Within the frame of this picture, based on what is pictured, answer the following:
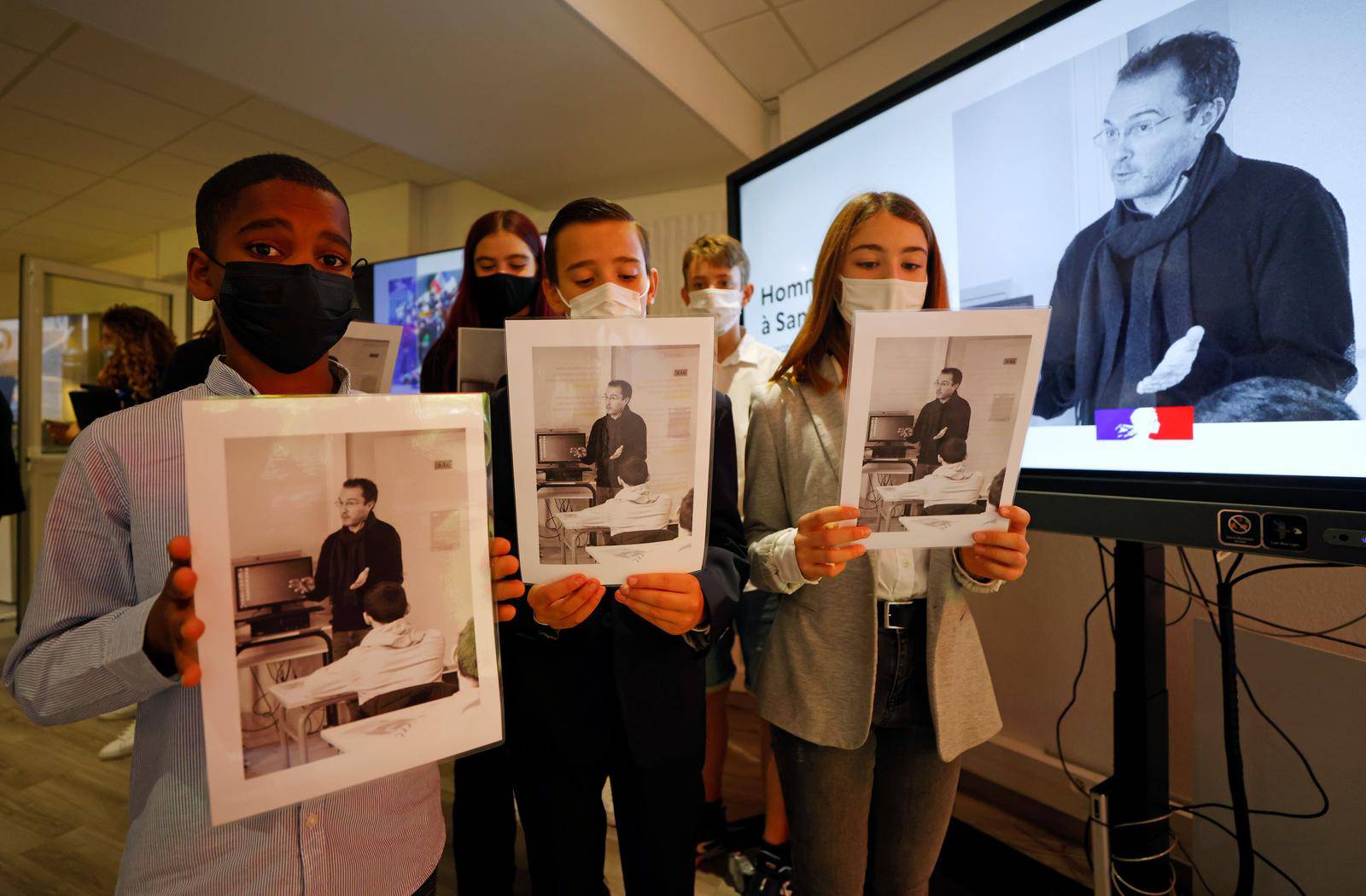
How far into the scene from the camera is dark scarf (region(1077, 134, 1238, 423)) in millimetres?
1127

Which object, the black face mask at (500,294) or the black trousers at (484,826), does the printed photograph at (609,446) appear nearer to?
the black trousers at (484,826)

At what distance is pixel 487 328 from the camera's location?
1519mm

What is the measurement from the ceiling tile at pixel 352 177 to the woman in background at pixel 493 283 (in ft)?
10.7

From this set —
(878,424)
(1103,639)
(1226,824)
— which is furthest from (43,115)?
(1226,824)

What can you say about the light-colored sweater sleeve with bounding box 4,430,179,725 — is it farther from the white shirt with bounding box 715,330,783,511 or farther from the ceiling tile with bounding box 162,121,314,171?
the ceiling tile with bounding box 162,121,314,171

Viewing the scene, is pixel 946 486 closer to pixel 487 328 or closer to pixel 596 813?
pixel 596 813

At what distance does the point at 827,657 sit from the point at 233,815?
31.3 inches

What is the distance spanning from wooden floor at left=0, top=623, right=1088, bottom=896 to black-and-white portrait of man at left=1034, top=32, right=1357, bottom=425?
1439mm

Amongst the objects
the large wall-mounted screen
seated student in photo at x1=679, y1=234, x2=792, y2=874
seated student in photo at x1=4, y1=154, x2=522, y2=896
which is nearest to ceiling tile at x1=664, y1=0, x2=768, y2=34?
seated student in photo at x1=679, y1=234, x2=792, y2=874

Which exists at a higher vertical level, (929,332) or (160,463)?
(929,332)

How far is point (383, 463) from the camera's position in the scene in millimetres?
645

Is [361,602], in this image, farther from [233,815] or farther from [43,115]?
[43,115]

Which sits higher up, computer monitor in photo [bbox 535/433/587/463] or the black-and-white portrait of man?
the black-and-white portrait of man

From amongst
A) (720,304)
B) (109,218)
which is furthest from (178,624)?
(109,218)
